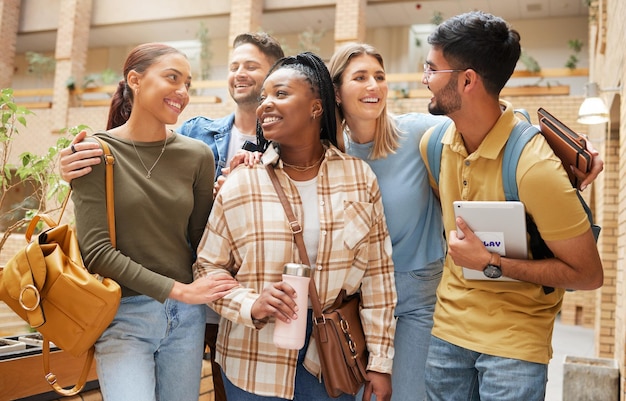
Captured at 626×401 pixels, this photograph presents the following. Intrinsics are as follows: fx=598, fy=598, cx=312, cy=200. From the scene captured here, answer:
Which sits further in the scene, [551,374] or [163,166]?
[551,374]

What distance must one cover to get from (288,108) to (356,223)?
0.41 meters

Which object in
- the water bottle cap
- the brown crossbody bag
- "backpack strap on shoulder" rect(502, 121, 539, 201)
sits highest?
"backpack strap on shoulder" rect(502, 121, 539, 201)

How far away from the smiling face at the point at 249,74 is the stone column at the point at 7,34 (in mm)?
13482

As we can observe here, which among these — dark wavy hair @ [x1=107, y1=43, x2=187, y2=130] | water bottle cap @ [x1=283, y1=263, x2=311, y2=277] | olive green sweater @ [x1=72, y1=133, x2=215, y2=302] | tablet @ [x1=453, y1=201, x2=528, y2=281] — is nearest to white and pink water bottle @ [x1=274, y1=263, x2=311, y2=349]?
water bottle cap @ [x1=283, y1=263, x2=311, y2=277]

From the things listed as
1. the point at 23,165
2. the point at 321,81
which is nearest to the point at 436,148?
the point at 321,81

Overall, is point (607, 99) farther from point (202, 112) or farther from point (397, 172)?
point (202, 112)

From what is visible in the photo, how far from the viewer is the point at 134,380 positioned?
5.56 ft

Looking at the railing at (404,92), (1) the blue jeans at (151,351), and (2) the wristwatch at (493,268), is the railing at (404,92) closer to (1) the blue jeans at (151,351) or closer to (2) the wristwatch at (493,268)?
(1) the blue jeans at (151,351)

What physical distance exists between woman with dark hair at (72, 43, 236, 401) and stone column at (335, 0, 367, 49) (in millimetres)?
10402

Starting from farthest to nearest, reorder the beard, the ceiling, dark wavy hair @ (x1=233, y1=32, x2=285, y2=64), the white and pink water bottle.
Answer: the ceiling, dark wavy hair @ (x1=233, y1=32, x2=285, y2=64), the beard, the white and pink water bottle

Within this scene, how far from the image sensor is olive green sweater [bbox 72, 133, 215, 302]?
1686 millimetres

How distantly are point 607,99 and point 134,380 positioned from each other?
5.99 m

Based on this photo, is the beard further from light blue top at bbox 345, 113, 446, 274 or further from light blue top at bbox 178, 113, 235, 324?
light blue top at bbox 178, 113, 235, 324

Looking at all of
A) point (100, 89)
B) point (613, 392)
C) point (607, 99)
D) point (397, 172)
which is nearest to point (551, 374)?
point (613, 392)
